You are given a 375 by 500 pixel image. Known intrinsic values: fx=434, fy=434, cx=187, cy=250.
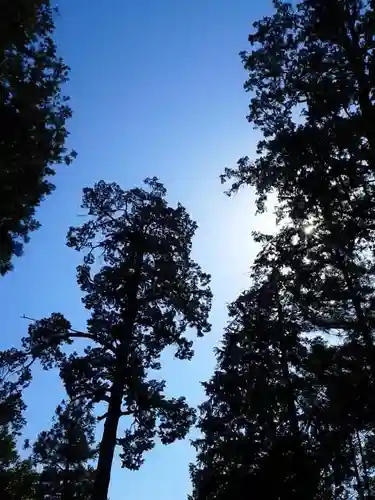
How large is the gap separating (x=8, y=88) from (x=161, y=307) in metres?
9.75

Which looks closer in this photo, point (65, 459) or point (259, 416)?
point (259, 416)

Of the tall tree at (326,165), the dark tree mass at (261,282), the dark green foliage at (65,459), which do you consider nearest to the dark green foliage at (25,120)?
the dark tree mass at (261,282)

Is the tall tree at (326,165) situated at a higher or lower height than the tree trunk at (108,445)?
higher

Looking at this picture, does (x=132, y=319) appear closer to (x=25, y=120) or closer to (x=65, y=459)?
(x=25, y=120)

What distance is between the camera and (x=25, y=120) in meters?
10.4

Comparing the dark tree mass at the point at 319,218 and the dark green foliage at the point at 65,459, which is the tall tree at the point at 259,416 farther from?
the dark green foliage at the point at 65,459

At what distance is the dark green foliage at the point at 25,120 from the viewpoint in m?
10.1

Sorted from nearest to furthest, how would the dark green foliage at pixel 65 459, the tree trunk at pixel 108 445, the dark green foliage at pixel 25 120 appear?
1. the dark green foliage at pixel 25 120
2. the tree trunk at pixel 108 445
3. the dark green foliage at pixel 65 459

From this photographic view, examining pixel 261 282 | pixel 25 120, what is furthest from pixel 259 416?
pixel 25 120

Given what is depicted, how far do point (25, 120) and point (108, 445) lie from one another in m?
10.00

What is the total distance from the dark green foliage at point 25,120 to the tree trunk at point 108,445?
6.18 meters

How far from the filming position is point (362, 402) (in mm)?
11492

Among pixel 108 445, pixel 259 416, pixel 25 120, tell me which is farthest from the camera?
pixel 259 416

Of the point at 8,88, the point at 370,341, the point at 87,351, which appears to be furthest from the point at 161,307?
the point at 8,88
